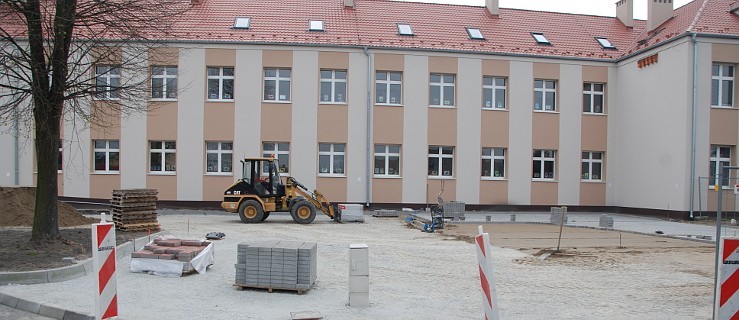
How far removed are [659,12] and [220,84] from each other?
69.2 feet

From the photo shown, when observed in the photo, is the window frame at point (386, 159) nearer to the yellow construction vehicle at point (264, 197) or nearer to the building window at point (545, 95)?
the yellow construction vehicle at point (264, 197)

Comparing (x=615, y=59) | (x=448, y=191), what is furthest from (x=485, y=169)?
(x=615, y=59)

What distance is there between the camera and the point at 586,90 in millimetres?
28109

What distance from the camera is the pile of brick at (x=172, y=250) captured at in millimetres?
9547

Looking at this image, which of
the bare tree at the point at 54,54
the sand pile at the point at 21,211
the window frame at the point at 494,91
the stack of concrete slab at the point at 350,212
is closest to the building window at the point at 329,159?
the stack of concrete slab at the point at 350,212

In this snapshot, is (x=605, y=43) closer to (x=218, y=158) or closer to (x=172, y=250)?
(x=218, y=158)

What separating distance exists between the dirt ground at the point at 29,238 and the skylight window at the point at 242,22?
12014 mm

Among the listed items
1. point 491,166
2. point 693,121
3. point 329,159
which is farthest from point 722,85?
point 329,159

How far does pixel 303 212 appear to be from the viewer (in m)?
19.8

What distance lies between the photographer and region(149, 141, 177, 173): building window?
83.9 ft

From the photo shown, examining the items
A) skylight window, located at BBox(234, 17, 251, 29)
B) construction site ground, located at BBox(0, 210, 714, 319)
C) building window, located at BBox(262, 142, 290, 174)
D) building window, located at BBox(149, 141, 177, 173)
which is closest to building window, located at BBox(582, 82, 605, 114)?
construction site ground, located at BBox(0, 210, 714, 319)

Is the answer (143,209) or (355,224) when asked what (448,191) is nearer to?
(355,224)

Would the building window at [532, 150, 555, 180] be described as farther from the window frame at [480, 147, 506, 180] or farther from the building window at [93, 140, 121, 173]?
the building window at [93, 140, 121, 173]

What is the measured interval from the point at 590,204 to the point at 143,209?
2044 cm
